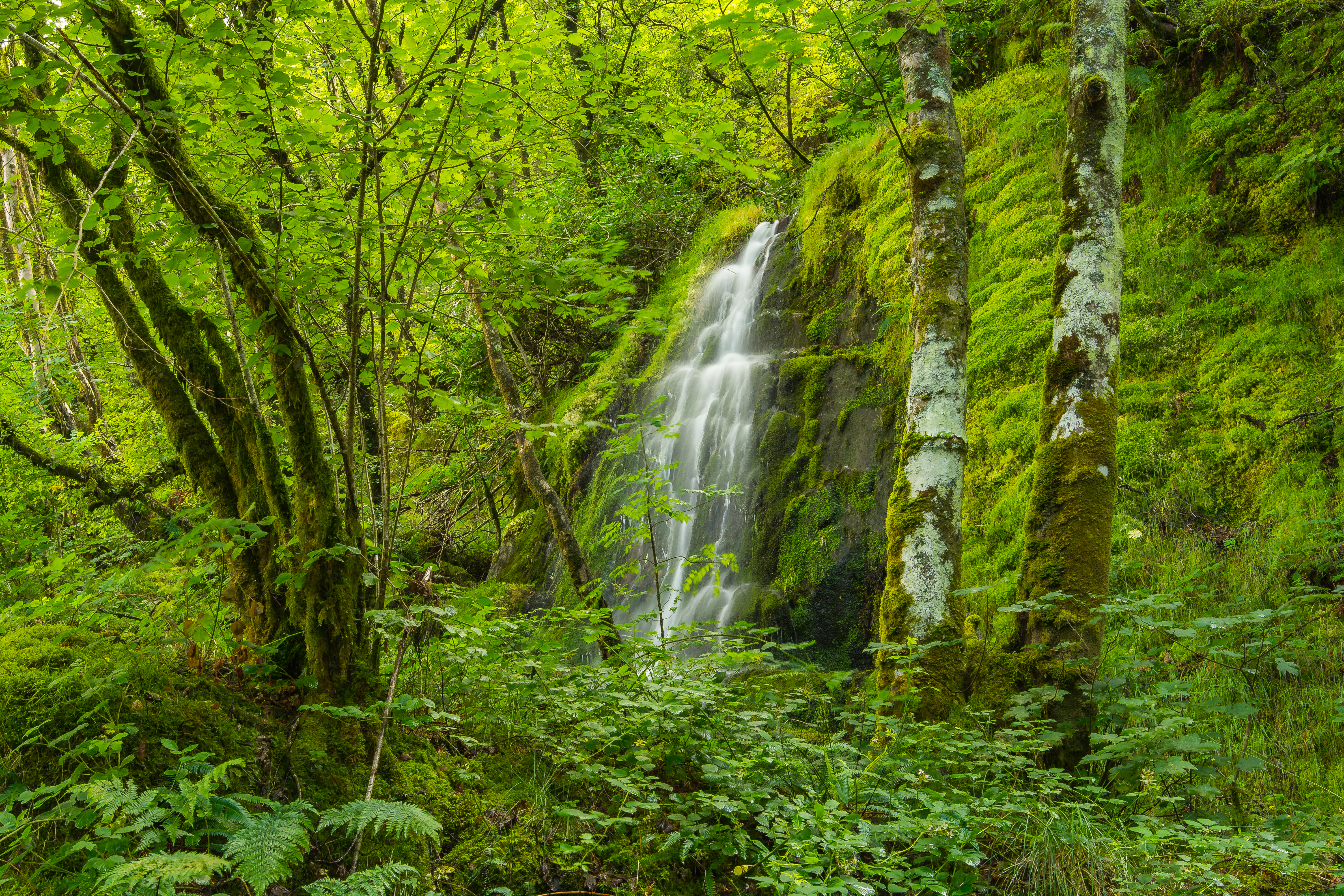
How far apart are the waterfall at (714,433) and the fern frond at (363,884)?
4197 millimetres

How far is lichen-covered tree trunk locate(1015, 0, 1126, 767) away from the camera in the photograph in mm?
3061

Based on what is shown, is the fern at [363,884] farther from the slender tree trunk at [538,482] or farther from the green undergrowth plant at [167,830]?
the slender tree trunk at [538,482]

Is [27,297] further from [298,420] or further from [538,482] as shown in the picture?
[538,482]

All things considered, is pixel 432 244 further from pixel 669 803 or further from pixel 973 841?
pixel 973 841

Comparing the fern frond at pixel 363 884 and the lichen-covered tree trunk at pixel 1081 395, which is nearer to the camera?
the fern frond at pixel 363 884

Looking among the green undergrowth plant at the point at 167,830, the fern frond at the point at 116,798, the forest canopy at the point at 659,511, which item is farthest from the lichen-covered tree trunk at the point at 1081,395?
the fern frond at the point at 116,798

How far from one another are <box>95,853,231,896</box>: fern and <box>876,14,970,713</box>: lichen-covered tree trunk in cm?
271

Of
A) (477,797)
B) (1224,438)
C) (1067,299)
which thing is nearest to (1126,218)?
(1224,438)

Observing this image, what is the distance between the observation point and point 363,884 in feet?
5.40

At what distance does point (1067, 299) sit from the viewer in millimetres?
3518

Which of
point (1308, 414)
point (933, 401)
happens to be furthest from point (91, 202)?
point (1308, 414)

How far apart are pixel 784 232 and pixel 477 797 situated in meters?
7.68

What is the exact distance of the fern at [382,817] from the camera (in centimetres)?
180

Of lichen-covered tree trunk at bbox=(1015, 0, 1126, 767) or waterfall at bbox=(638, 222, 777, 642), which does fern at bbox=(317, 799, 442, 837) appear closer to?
lichen-covered tree trunk at bbox=(1015, 0, 1126, 767)
